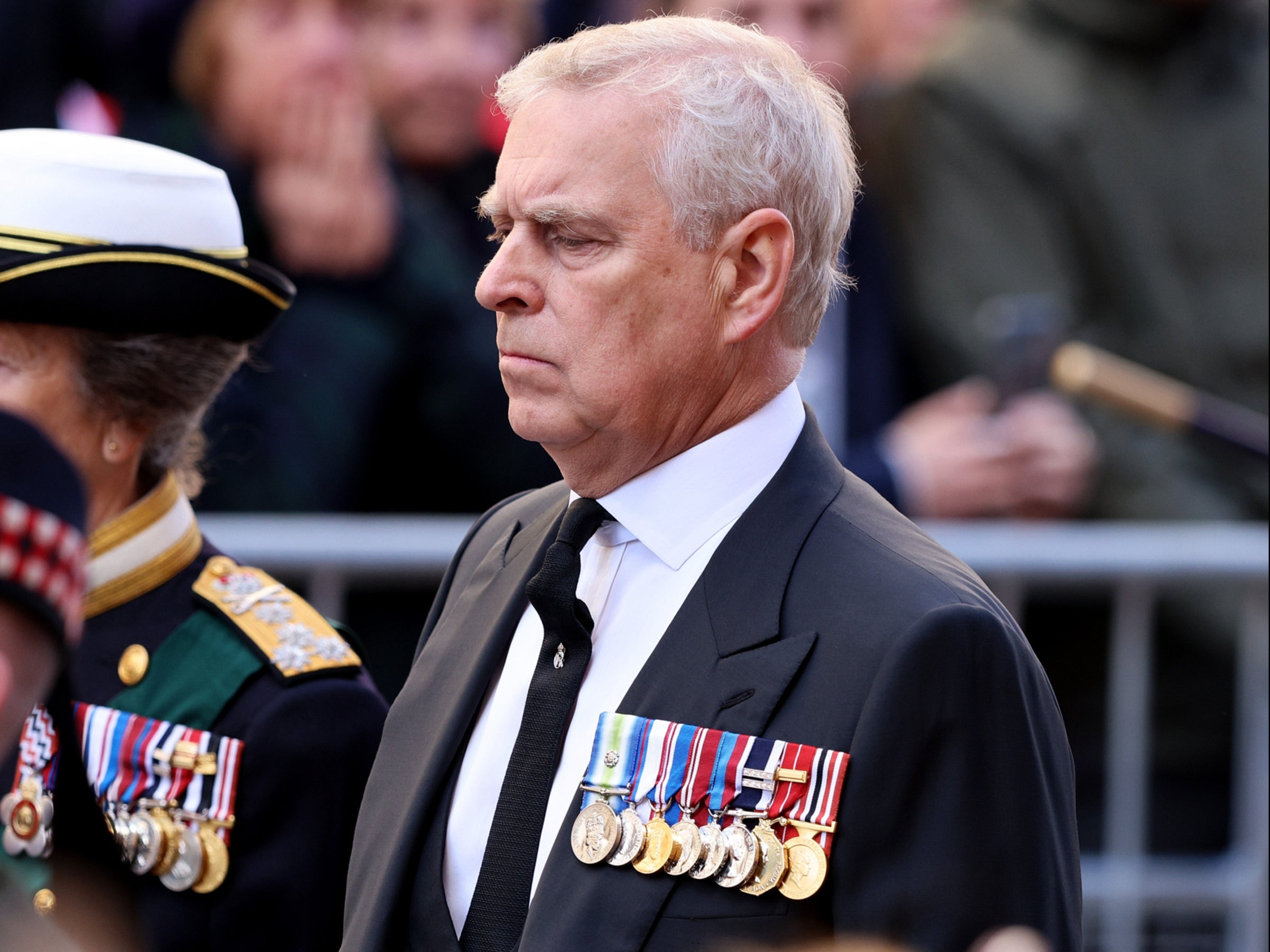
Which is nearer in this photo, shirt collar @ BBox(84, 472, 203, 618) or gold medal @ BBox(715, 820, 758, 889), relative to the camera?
gold medal @ BBox(715, 820, 758, 889)

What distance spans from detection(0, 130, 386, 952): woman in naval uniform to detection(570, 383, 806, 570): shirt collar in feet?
2.31

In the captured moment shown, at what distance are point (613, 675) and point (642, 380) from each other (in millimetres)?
390

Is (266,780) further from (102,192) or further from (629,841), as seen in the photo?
(102,192)

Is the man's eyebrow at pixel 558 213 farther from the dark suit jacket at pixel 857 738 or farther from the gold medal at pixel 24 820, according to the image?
the gold medal at pixel 24 820

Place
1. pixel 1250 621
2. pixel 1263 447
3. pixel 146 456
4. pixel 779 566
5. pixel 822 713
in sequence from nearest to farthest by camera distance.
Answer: pixel 822 713
pixel 779 566
pixel 146 456
pixel 1250 621
pixel 1263 447

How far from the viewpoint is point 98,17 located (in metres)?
4.61

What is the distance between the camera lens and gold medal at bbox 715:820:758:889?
6.63ft

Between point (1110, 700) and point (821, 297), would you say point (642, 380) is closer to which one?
point (821, 297)

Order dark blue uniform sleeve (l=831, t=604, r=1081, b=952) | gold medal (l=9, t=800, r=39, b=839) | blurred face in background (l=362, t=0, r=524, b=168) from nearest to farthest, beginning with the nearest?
dark blue uniform sleeve (l=831, t=604, r=1081, b=952), gold medal (l=9, t=800, r=39, b=839), blurred face in background (l=362, t=0, r=524, b=168)

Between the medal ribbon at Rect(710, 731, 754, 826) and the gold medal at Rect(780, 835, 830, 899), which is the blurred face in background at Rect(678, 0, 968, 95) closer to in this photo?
the medal ribbon at Rect(710, 731, 754, 826)

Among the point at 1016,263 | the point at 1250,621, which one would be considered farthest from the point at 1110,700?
the point at 1016,263

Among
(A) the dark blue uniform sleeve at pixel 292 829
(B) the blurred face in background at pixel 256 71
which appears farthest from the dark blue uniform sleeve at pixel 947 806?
(B) the blurred face in background at pixel 256 71

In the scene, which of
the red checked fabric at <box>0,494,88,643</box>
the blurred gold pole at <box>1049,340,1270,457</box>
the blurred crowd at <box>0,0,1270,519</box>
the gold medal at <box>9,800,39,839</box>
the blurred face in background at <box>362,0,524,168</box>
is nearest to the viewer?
the red checked fabric at <box>0,494,88,643</box>

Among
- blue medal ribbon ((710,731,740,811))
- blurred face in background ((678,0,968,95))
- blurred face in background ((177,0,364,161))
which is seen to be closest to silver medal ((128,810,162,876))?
blue medal ribbon ((710,731,740,811))
